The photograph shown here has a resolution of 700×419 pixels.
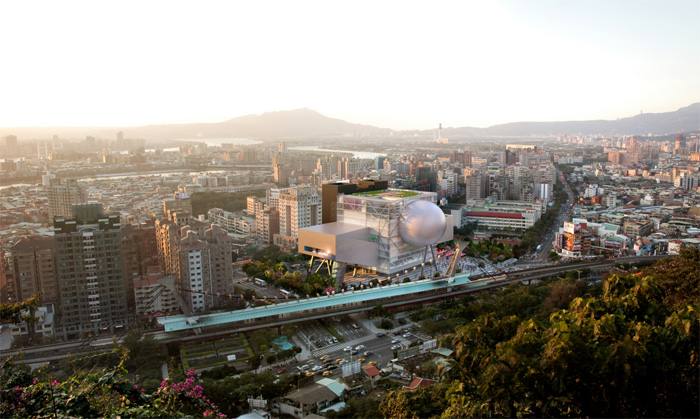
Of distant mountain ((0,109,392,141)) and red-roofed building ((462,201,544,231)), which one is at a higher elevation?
distant mountain ((0,109,392,141))

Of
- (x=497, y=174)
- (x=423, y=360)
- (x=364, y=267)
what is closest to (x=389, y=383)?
(x=423, y=360)

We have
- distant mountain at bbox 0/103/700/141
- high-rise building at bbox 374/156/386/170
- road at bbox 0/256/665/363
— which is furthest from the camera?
high-rise building at bbox 374/156/386/170

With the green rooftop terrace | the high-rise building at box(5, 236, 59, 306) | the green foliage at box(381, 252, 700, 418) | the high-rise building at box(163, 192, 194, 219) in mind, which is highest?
the green foliage at box(381, 252, 700, 418)

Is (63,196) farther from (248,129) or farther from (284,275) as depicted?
(248,129)

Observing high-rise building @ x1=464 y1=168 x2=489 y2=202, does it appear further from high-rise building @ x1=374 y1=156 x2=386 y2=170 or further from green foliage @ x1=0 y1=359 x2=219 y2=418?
green foliage @ x1=0 y1=359 x2=219 y2=418

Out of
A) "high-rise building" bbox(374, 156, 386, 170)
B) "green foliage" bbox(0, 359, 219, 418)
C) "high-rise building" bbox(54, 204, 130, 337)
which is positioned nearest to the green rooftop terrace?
"high-rise building" bbox(54, 204, 130, 337)

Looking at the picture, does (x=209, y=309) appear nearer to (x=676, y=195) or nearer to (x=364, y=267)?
Answer: (x=364, y=267)

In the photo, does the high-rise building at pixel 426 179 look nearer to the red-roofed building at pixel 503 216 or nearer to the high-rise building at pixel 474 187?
the high-rise building at pixel 474 187
